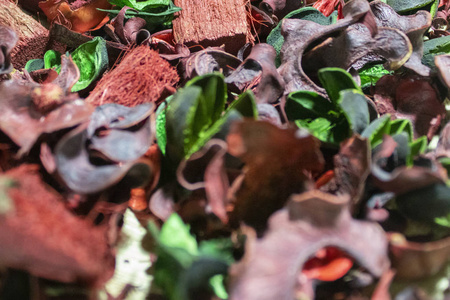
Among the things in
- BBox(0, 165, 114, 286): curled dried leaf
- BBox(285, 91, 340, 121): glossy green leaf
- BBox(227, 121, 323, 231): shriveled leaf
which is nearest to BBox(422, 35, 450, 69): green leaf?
BBox(285, 91, 340, 121): glossy green leaf

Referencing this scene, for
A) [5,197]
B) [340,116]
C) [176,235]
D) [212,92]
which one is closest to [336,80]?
[340,116]

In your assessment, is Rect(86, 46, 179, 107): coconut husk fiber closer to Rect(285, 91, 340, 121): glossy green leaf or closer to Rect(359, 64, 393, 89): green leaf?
Rect(285, 91, 340, 121): glossy green leaf

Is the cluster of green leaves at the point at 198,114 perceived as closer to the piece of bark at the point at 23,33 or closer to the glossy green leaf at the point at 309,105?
the glossy green leaf at the point at 309,105

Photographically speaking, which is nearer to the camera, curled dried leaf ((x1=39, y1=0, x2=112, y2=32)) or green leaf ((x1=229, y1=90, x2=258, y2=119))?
green leaf ((x1=229, y1=90, x2=258, y2=119))

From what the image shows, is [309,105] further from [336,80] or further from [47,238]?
[47,238]

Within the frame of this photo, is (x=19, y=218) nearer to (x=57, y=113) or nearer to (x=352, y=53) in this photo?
(x=57, y=113)

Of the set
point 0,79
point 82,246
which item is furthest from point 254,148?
point 0,79
